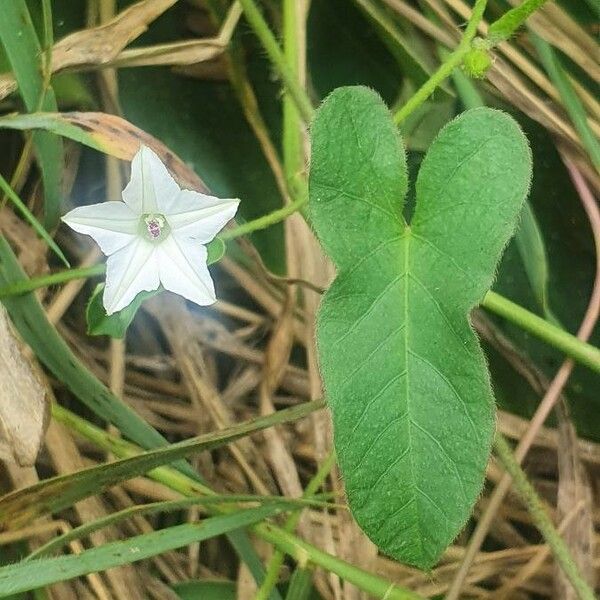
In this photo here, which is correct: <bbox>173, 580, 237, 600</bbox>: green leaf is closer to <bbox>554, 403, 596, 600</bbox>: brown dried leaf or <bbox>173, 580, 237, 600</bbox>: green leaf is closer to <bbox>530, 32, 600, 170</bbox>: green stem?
<bbox>554, 403, 596, 600</bbox>: brown dried leaf

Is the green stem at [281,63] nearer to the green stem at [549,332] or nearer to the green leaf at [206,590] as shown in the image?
the green stem at [549,332]

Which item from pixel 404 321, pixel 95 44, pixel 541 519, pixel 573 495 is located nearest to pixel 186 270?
pixel 404 321

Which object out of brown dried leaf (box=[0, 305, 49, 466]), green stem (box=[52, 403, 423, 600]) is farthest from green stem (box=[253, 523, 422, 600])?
brown dried leaf (box=[0, 305, 49, 466])

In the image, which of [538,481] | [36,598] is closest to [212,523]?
[36,598]

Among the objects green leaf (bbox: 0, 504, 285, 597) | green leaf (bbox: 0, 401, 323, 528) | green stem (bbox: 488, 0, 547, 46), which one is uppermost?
green stem (bbox: 488, 0, 547, 46)

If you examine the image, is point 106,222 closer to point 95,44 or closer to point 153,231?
point 153,231
